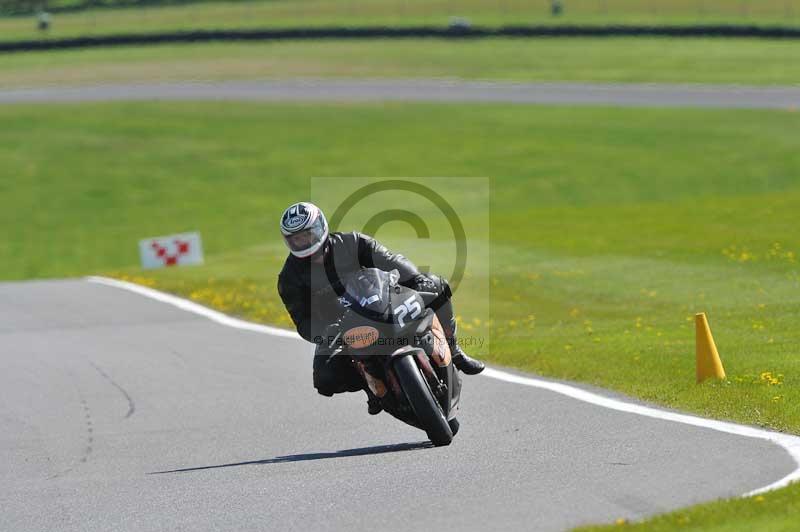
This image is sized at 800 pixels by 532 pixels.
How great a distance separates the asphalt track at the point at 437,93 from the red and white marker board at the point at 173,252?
23.8 m

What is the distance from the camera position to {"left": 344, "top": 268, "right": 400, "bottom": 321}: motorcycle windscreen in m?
8.32

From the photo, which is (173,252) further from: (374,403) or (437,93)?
(437,93)

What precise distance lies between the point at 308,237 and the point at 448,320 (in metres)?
1.48

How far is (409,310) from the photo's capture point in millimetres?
8531

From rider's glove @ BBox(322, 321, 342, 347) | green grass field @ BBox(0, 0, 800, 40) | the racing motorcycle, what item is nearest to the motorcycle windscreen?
the racing motorcycle

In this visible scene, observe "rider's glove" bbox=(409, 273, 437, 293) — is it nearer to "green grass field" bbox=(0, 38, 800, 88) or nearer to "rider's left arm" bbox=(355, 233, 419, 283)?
"rider's left arm" bbox=(355, 233, 419, 283)

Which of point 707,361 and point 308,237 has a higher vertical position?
point 308,237

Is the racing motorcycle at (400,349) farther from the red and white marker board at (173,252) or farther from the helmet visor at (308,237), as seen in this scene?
the red and white marker board at (173,252)

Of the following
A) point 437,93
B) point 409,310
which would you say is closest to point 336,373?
point 409,310

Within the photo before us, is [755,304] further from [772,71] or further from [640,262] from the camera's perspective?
[772,71]

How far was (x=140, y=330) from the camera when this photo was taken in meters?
16.8

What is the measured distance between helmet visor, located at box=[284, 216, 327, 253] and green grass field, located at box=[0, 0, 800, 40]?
180 feet

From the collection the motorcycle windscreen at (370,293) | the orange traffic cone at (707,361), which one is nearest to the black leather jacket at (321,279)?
the motorcycle windscreen at (370,293)

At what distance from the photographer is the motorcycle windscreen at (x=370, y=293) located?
8.32 m
